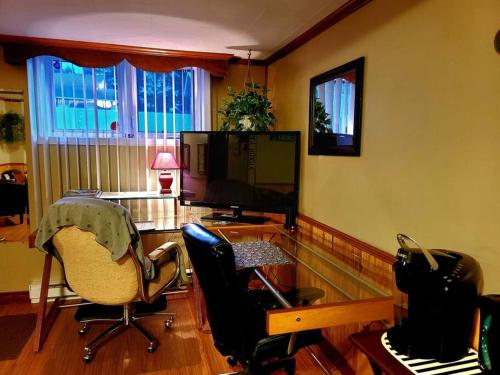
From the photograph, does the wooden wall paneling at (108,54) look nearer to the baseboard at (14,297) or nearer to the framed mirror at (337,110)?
the framed mirror at (337,110)

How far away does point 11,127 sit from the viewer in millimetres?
2922

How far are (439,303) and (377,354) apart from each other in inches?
10.4

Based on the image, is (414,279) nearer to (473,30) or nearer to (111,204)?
(473,30)

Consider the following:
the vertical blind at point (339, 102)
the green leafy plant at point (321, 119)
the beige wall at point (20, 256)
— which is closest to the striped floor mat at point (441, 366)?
the vertical blind at point (339, 102)

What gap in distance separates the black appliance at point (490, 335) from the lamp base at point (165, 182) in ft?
8.60

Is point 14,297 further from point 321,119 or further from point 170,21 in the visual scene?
point 321,119

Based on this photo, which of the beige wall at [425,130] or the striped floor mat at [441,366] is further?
the beige wall at [425,130]

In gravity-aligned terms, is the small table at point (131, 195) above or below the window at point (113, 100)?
below

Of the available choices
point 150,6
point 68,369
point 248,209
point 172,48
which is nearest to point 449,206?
point 248,209

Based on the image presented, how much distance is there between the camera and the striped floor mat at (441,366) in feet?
3.56

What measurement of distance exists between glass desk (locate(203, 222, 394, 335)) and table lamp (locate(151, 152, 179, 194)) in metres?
0.92

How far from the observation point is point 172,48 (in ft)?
10.1

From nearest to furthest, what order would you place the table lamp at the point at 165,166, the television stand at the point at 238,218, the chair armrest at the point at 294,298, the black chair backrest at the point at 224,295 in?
the black chair backrest at the point at 224,295, the chair armrest at the point at 294,298, the television stand at the point at 238,218, the table lamp at the point at 165,166

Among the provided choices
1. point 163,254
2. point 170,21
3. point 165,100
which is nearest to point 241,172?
point 163,254
